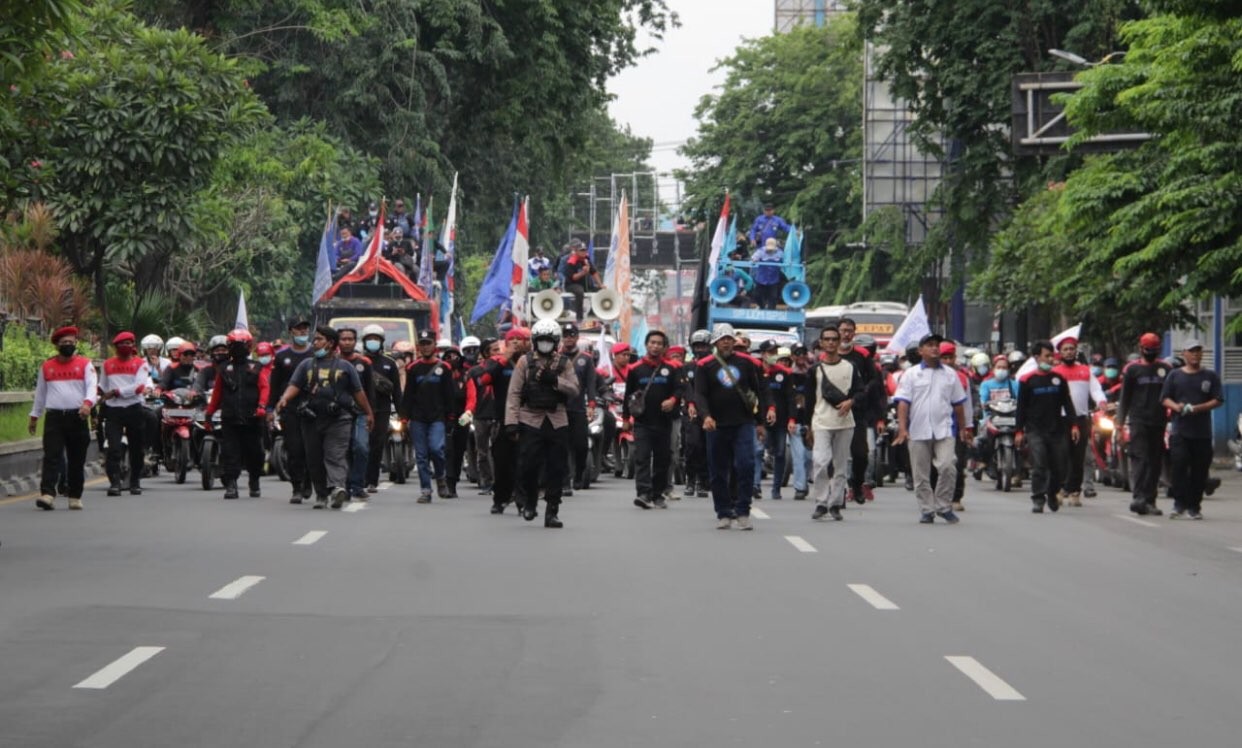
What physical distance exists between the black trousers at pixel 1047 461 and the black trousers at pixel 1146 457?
700mm

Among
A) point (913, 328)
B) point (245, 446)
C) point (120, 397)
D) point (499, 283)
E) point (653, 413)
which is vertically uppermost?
point (499, 283)

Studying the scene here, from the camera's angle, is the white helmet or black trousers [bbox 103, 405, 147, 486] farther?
black trousers [bbox 103, 405, 147, 486]

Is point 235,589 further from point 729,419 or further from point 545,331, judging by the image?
point 729,419

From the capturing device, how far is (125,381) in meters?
23.0

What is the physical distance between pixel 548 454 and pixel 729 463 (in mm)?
1613

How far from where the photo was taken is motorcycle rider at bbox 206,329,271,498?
76.2ft

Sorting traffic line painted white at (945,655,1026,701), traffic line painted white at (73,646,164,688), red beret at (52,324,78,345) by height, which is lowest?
traffic line painted white at (945,655,1026,701)

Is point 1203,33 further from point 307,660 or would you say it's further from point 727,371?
point 307,660

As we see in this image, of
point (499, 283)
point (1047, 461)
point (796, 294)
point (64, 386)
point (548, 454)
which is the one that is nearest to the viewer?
point (548, 454)

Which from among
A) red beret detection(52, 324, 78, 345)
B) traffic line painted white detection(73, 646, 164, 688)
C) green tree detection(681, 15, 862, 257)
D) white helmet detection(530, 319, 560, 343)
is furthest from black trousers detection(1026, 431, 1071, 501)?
green tree detection(681, 15, 862, 257)

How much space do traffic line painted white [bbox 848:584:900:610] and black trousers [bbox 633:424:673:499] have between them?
8.57 meters

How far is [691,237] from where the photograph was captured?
110 metres

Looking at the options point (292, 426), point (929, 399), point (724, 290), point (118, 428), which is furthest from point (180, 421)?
point (724, 290)

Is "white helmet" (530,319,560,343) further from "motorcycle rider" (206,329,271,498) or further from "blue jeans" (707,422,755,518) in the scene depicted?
"motorcycle rider" (206,329,271,498)
